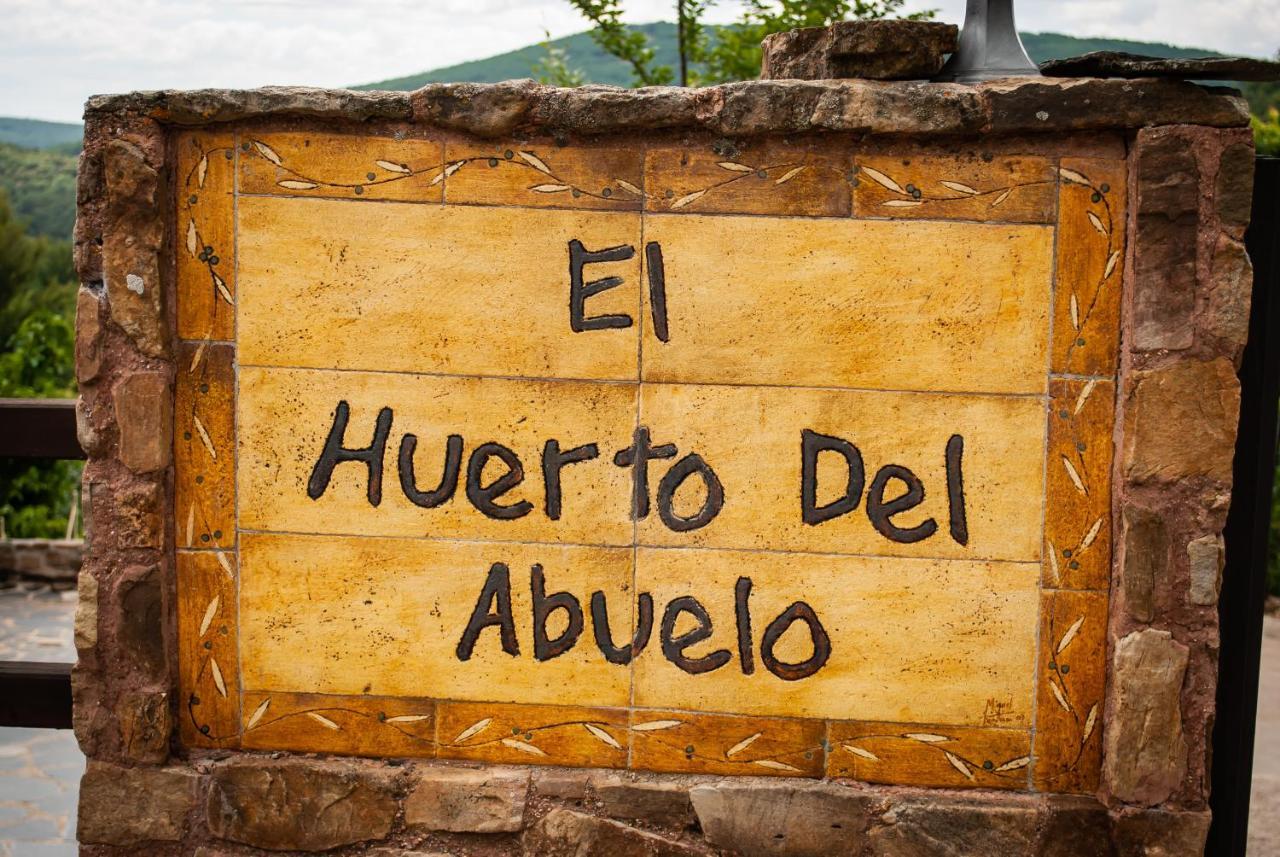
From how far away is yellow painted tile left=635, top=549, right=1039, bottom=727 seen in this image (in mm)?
2693

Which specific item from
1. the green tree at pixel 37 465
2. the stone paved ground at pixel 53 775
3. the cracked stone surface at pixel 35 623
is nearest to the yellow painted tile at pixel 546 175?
the stone paved ground at pixel 53 775

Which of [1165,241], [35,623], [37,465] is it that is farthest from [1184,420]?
[37,465]

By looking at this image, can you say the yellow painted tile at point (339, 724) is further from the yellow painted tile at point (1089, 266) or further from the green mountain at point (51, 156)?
the green mountain at point (51, 156)

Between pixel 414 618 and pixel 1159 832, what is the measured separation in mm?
1796

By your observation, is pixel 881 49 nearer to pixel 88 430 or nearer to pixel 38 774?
pixel 88 430

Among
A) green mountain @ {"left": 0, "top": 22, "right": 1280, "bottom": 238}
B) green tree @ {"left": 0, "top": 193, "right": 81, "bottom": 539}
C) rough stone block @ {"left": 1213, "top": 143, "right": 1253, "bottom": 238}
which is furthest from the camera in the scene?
green mountain @ {"left": 0, "top": 22, "right": 1280, "bottom": 238}

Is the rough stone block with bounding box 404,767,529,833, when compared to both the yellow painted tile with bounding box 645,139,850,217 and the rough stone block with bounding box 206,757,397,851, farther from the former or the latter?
the yellow painted tile with bounding box 645,139,850,217

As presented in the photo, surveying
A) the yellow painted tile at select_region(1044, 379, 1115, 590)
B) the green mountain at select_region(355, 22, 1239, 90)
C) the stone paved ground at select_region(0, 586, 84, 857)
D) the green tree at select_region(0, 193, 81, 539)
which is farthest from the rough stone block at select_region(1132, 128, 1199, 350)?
the green mountain at select_region(355, 22, 1239, 90)

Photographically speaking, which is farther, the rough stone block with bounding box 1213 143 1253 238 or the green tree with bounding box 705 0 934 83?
the green tree with bounding box 705 0 934 83

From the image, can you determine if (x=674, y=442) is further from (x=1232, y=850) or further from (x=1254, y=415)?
(x=1232, y=850)

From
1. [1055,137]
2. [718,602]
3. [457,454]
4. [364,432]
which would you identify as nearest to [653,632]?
[718,602]

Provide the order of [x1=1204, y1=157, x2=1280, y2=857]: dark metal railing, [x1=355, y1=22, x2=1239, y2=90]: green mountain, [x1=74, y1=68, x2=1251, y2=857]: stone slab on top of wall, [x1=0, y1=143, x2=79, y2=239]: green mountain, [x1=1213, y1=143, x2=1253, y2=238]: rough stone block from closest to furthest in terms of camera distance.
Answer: [x1=1213, y1=143, x2=1253, y2=238]: rough stone block, [x1=74, y1=68, x2=1251, y2=857]: stone slab on top of wall, [x1=1204, y1=157, x2=1280, y2=857]: dark metal railing, [x1=355, y1=22, x2=1239, y2=90]: green mountain, [x1=0, y1=143, x2=79, y2=239]: green mountain

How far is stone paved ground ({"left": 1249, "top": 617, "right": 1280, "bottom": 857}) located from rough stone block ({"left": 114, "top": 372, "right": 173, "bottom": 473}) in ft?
12.1

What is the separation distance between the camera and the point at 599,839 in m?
2.74
